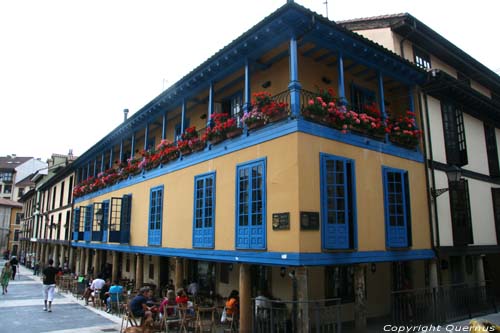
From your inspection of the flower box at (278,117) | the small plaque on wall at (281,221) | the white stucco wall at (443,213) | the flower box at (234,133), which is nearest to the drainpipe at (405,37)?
the white stucco wall at (443,213)

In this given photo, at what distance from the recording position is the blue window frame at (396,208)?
10.8m

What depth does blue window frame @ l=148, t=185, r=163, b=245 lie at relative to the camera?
1470cm

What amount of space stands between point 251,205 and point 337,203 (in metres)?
2.15

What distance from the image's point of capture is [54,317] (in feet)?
47.2

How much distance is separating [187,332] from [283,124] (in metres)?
6.71

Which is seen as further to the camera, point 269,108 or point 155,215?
point 155,215

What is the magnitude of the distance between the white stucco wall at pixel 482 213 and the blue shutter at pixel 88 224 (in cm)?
1948

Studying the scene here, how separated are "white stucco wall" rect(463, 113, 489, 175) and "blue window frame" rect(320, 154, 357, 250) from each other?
7.79m

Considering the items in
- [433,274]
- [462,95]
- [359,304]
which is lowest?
[359,304]

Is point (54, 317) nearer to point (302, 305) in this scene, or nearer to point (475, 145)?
point (302, 305)

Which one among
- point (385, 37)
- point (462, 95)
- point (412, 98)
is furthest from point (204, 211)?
point (462, 95)

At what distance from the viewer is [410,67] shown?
488 inches

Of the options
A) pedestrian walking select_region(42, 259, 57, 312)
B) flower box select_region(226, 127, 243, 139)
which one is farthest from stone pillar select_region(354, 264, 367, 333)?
pedestrian walking select_region(42, 259, 57, 312)

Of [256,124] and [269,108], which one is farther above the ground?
[269,108]
